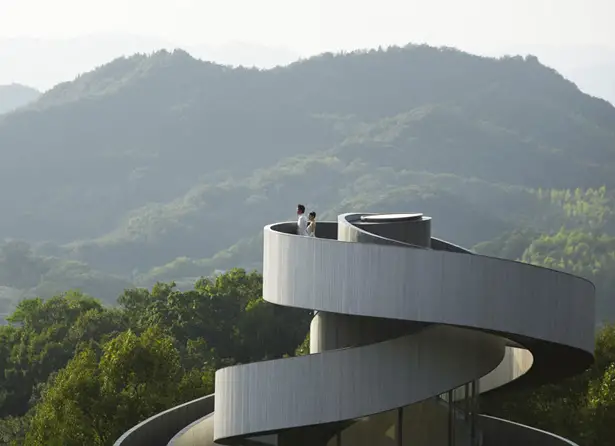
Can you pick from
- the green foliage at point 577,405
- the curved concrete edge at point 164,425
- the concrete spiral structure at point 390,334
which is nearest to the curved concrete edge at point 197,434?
the concrete spiral structure at point 390,334

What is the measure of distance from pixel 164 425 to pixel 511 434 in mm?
8412

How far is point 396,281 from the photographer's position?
18734 millimetres

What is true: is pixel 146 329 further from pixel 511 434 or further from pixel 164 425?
pixel 511 434

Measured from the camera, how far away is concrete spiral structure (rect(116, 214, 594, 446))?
18625 mm

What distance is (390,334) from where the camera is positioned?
21.4 metres

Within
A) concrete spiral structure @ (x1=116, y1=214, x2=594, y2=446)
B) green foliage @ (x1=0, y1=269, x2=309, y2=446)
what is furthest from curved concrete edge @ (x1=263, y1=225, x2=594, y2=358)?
green foliage @ (x1=0, y1=269, x2=309, y2=446)

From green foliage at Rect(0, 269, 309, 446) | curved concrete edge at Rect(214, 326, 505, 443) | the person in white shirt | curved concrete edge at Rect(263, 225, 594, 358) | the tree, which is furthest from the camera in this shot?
green foliage at Rect(0, 269, 309, 446)

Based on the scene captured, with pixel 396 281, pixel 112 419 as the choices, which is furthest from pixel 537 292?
pixel 112 419

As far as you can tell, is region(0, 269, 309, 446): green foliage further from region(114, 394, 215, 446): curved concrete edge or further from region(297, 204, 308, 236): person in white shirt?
region(297, 204, 308, 236): person in white shirt

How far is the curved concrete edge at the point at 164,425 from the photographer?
23812mm

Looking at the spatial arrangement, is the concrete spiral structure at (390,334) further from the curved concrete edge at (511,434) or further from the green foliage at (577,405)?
the green foliage at (577,405)

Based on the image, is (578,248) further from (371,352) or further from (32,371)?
(371,352)

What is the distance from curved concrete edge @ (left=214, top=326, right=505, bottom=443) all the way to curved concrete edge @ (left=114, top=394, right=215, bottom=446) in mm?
4257

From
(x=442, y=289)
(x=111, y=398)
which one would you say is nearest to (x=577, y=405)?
(x=111, y=398)
